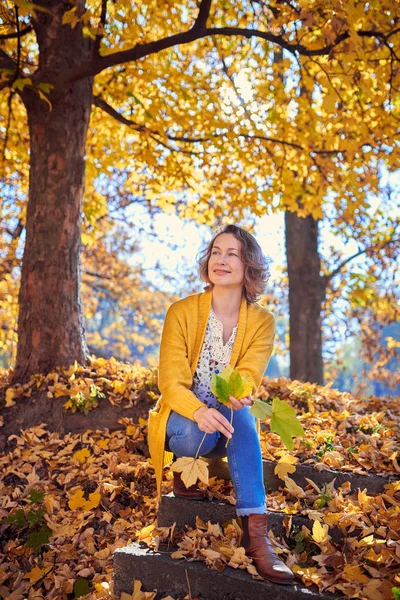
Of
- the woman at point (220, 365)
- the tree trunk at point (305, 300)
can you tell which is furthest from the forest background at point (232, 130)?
the woman at point (220, 365)

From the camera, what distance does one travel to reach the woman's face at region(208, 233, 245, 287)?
3307 millimetres

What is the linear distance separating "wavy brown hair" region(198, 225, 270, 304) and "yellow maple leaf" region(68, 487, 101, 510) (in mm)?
1583

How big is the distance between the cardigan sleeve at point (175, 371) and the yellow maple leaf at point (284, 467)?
80 centimetres

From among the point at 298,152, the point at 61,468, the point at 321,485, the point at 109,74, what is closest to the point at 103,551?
the point at 61,468

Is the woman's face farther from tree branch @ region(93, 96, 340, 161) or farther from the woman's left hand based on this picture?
tree branch @ region(93, 96, 340, 161)

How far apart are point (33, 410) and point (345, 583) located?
10.1ft

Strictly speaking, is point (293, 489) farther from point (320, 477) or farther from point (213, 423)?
point (213, 423)

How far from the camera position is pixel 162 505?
10.6 ft

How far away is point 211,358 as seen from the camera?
335 centimetres

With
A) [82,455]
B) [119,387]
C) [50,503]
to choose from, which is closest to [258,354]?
[50,503]

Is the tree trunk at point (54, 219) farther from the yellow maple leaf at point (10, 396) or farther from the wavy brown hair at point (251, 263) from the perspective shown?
the wavy brown hair at point (251, 263)

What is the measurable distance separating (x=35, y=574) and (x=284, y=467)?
154cm

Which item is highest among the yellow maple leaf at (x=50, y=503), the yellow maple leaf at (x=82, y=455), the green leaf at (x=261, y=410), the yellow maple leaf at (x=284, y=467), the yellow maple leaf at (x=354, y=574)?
the green leaf at (x=261, y=410)

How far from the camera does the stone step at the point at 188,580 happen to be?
260 centimetres
